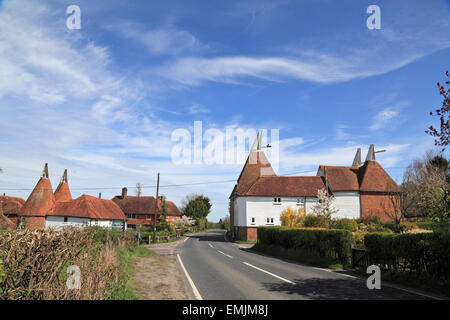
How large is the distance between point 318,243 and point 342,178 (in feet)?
95.1

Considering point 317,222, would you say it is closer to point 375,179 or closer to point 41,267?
point 375,179

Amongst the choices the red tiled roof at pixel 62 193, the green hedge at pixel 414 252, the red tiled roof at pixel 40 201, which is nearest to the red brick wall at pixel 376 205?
the green hedge at pixel 414 252

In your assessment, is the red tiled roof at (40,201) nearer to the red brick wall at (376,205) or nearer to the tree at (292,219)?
the tree at (292,219)

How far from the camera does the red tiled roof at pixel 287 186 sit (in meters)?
41.1

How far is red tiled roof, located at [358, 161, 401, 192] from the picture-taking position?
1638 inches

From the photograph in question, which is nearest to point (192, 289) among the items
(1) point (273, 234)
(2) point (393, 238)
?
(2) point (393, 238)

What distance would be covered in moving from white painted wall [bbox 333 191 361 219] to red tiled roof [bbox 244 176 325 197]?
10.1 feet

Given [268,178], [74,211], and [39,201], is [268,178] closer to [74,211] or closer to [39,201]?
[74,211]

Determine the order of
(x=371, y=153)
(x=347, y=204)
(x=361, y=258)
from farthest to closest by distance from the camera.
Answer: (x=371, y=153)
(x=347, y=204)
(x=361, y=258)

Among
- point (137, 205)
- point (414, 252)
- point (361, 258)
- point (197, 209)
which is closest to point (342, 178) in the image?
point (361, 258)

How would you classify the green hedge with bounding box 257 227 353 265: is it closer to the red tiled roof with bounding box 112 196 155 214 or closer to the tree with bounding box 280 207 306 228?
the tree with bounding box 280 207 306 228

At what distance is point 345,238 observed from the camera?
16.1 metres

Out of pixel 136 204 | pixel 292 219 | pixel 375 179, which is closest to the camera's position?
pixel 292 219

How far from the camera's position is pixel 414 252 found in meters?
11.1
